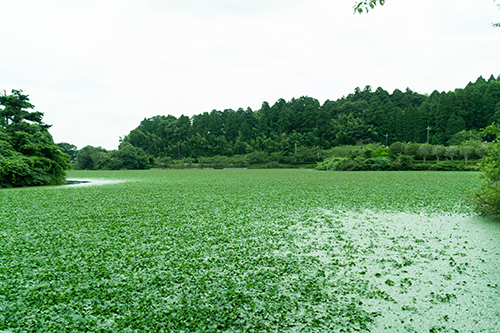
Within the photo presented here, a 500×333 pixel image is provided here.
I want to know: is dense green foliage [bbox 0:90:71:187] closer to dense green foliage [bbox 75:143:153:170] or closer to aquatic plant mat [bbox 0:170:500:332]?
aquatic plant mat [bbox 0:170:500:332]

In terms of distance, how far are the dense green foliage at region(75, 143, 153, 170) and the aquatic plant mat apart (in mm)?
42019

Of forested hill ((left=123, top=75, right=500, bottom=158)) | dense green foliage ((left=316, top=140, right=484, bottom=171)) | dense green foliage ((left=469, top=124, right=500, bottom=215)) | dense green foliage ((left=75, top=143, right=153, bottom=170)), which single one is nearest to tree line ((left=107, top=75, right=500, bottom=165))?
forested hill ((left=123, top=75, right=500, bottom=158))

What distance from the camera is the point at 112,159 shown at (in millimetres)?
Result: 45500

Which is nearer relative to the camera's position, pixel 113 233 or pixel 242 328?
pixel 242 328

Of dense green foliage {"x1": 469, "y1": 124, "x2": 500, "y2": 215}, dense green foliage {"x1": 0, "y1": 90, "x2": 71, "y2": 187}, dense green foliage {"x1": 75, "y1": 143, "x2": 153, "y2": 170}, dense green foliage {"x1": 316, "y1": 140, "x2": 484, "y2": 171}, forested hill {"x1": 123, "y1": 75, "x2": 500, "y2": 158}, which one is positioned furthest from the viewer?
forested hill {"x1": 123, "y1": 75, "x2": 500, "y2": 158}

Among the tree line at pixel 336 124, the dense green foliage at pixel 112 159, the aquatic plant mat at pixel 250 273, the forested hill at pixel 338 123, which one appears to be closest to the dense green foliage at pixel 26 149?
the aquatic plant mat at pixel 250 273

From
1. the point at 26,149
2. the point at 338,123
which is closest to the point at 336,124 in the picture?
the point at 338,123

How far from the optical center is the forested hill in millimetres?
52531

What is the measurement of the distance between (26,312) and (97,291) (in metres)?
0.51

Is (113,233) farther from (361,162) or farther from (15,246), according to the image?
(361,162)

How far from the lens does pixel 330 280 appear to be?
9.85 ft

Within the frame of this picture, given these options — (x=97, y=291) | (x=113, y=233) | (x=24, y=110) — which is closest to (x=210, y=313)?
(x=97, y=291)

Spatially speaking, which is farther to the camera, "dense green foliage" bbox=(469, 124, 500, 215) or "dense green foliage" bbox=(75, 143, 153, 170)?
"dense green foliage" bbox=(75, 143, 153, 170)

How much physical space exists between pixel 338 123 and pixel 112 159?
43.0m
